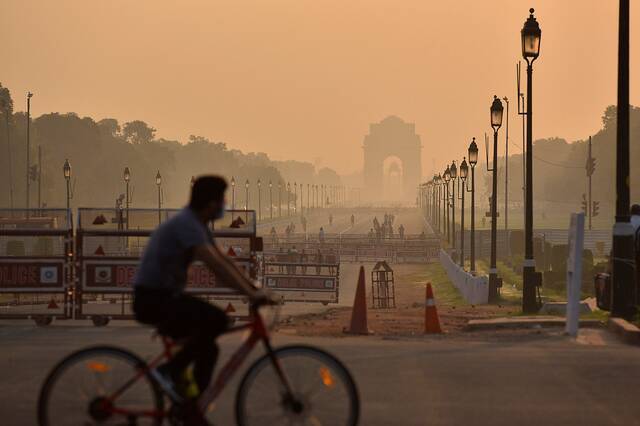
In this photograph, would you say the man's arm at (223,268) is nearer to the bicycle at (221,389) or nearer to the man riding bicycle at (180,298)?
the man riding bicycle at (180,298)

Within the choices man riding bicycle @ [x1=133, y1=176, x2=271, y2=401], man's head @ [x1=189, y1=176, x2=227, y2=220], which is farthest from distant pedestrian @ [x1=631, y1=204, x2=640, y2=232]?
man riding bicycle @ [x1=133, y1=176, x2=271, y2=401]

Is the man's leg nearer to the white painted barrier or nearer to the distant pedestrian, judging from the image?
the distant pedestrian

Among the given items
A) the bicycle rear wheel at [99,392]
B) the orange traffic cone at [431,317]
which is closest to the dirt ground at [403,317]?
the orange traffic cone at [431,317]

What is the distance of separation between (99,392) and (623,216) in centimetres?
1251

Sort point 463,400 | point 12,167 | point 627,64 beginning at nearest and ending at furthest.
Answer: point 463,400, point 627,64, point 12,167

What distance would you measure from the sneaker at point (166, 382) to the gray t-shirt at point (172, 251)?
1.59 feet

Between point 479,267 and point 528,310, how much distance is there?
142ft

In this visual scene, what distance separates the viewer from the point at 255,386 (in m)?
7.73

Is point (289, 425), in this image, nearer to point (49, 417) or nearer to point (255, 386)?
point (255, 386)

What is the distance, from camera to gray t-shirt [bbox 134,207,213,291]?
7609mm

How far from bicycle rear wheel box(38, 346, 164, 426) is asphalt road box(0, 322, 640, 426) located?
88.8 inches

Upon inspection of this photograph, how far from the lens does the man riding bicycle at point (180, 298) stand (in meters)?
7.64

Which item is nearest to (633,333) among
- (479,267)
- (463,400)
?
(463,400)

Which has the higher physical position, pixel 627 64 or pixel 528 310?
pixel 627 64
